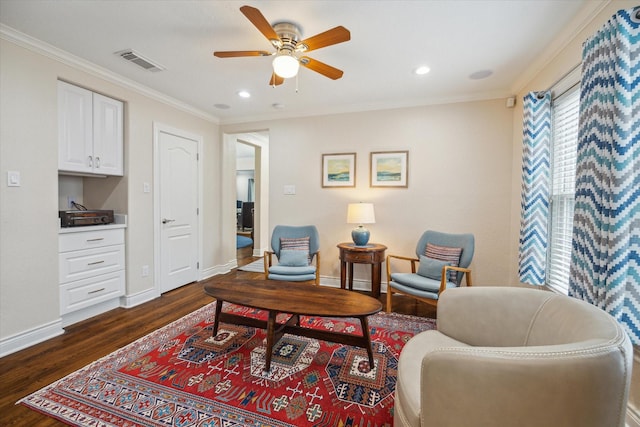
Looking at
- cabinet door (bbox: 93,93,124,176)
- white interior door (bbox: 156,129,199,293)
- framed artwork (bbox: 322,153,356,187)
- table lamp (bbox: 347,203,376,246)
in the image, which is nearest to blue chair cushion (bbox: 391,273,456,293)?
table lamp (bbox: 347,203,376,246)

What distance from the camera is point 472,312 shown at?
1.57 metres

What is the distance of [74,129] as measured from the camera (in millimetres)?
2656

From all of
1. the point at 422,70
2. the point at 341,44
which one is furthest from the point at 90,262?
the point at 422,70

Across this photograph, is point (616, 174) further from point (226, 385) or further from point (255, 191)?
point (255, 191)

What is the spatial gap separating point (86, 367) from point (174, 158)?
253 centimetres

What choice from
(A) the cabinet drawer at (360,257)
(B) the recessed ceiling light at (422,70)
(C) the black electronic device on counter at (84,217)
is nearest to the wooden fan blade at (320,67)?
(B) the recessed ceiling light at (422,70)

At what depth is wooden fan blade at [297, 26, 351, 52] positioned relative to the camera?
1.69 metres

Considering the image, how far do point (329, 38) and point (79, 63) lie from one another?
8.16ft

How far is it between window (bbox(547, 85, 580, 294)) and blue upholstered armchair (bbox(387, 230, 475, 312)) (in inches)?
25.7

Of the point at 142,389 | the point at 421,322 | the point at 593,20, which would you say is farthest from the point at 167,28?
the point at 421,322

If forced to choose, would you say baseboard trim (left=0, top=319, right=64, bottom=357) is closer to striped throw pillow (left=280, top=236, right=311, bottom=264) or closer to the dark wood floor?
the dark wood floor

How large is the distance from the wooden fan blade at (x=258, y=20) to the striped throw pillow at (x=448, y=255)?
2512 millimetres

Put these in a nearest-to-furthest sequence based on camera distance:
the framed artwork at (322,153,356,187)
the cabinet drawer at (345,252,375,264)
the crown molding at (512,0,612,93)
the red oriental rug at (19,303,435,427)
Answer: the red oriental rug at (19,303,435,427) < the crown molding at (512,0,612,93) < the cabinet drawer at (345,252,375,264) < the framed artwork at (322,153,356,187)

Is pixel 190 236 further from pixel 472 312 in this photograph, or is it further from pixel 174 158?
pixel 472 312
